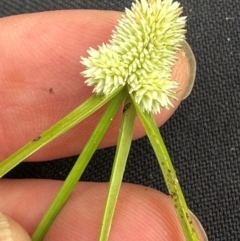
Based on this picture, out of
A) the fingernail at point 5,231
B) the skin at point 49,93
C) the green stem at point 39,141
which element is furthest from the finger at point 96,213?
the green stem at point 39,141

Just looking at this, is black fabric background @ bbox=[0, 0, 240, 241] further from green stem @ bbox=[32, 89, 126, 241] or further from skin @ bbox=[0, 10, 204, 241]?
green stem @ bbox=[32, 89, 126, 241]

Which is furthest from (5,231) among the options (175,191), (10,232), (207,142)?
(207,142)

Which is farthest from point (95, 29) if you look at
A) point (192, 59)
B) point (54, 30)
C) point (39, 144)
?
point (39, 144)

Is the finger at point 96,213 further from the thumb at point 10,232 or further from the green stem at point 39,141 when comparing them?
the green stem at point 39,141

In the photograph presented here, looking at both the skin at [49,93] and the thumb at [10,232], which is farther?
the skin at [49,93]

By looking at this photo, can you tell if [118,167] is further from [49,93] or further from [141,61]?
[49,93]

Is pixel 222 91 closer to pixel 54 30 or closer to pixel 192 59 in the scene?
pixel 192 59
